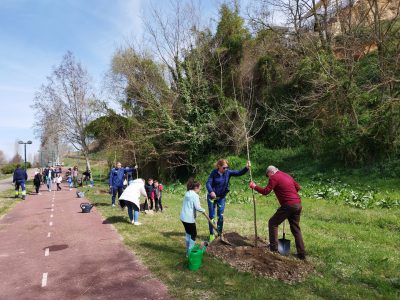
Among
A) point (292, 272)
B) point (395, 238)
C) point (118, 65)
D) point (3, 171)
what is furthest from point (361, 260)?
point (3, 171)

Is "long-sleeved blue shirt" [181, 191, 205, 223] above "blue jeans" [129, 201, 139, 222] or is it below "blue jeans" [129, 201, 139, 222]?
above

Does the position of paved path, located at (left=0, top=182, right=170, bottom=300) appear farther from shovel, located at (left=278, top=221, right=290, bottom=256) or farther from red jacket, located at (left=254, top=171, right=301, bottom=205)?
red jacket, located at (left=254, top=171, right=301, bottom=205)

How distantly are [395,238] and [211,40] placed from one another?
2556 cm

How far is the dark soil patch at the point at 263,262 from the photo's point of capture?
687 centimetres

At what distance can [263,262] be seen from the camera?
736cm

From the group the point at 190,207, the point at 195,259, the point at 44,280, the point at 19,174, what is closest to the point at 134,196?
the point at 190,207

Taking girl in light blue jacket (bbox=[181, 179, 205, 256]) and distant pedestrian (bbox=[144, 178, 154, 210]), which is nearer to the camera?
girl in light blue jacket (bbox=[181, 179, 205, 256])

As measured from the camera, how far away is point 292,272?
22.6ft

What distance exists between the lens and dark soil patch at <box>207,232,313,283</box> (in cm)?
687

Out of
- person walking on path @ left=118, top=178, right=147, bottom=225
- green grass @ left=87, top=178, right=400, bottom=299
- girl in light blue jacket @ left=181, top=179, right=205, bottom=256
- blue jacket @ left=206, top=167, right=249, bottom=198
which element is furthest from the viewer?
person walking on path @ left=118, top=178, right=147, bottom=225

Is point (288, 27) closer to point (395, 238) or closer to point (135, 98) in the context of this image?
point (135, 98)

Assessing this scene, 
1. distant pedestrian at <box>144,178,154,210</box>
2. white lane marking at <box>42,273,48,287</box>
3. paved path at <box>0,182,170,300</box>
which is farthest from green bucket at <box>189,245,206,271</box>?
distant pedestrian at <box>144,178,154,210</box>

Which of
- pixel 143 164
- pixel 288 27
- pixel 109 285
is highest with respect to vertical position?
pixel 288 27

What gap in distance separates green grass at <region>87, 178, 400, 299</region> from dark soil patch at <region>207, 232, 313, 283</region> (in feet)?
0.62
